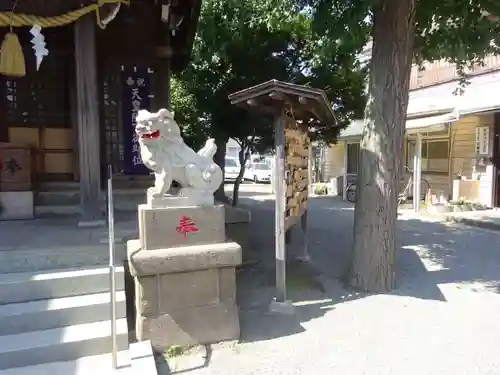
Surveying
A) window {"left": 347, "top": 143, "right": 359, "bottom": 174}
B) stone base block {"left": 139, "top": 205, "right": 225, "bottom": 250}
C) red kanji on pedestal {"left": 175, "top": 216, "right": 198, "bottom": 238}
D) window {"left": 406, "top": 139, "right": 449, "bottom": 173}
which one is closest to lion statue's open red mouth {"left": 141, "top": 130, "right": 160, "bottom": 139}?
stone base block {"left": 139, "top": 205, "right": 225, "bottom": 250}

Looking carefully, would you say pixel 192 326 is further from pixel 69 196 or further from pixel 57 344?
pixel 69 196

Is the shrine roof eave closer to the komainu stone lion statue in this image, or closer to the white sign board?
the komainu stone lion statue

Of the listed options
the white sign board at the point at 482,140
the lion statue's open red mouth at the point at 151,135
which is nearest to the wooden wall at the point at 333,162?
the white sign board at the point at 482,140

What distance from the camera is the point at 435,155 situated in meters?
15.9

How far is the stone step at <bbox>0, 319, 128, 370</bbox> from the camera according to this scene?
131 inches

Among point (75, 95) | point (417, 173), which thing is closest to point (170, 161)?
point (75, 95)

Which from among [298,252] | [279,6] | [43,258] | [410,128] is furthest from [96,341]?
[410,128]

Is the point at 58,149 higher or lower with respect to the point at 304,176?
higher

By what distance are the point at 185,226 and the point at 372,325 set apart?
2341 millimetres

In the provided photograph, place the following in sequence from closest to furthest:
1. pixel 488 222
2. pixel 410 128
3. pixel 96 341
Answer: pixel 96 341, pixel 488 222, pixel 410 128

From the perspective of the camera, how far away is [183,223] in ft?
13.3

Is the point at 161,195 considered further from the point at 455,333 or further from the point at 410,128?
the point at 410,128

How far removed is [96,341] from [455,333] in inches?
142

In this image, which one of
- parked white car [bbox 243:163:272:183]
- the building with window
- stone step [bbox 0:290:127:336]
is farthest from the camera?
parked white car [bbox 243:163:272:183]
